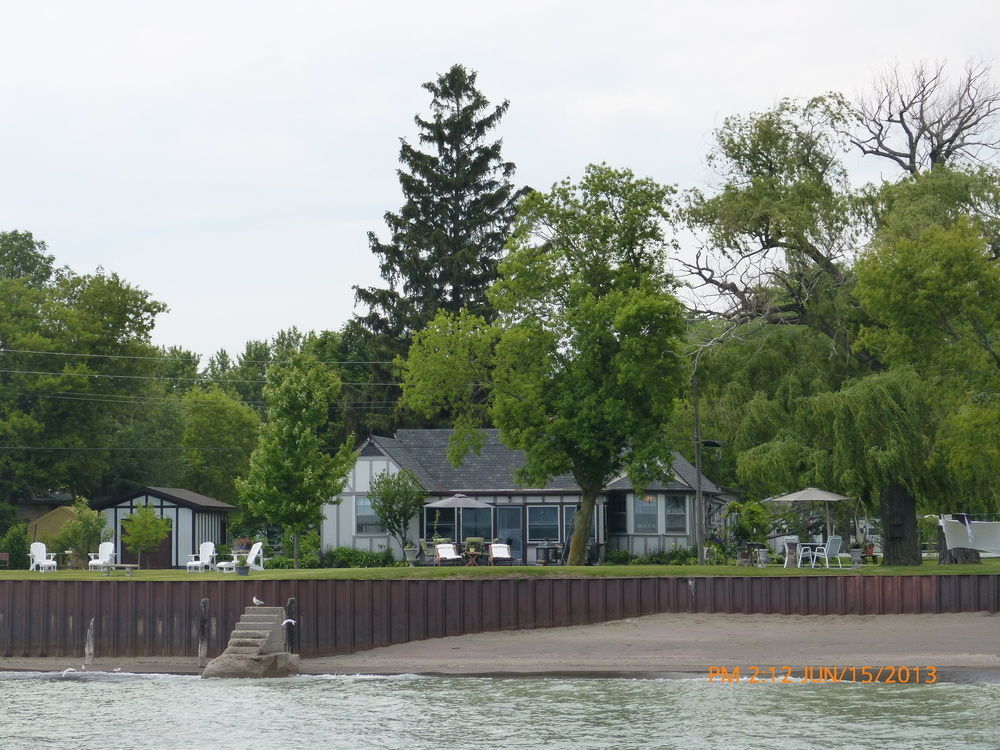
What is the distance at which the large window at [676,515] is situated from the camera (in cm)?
5197

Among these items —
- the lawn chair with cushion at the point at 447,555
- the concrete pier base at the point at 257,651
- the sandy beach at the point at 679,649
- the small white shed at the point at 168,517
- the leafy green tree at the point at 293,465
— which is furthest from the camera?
the small white shed at the point at 168,517

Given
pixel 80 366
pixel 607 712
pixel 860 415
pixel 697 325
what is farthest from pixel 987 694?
pixel 80 366

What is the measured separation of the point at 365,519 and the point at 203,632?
1660 centimetres

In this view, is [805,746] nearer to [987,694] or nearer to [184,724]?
[987,694]

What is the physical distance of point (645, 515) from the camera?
171ft

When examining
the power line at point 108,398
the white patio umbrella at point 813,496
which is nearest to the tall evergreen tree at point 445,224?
the power line at point 108,398

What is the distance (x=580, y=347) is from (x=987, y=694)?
18403 millimetres

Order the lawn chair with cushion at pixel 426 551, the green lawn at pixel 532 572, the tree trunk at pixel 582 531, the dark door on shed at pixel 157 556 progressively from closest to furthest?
the green lawn at pixel 532 572 → the tree trunk at pixel 582 531 → the lawn chair with cushion at pixel 426 551 → the dark door on shed at pixel 157 556

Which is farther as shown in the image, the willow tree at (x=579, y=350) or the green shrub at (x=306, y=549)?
the green shrub at (x=306, y=549)

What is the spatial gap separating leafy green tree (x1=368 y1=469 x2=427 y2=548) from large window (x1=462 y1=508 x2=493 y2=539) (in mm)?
2168

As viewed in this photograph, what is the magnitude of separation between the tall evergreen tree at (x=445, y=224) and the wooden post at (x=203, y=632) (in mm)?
36396
